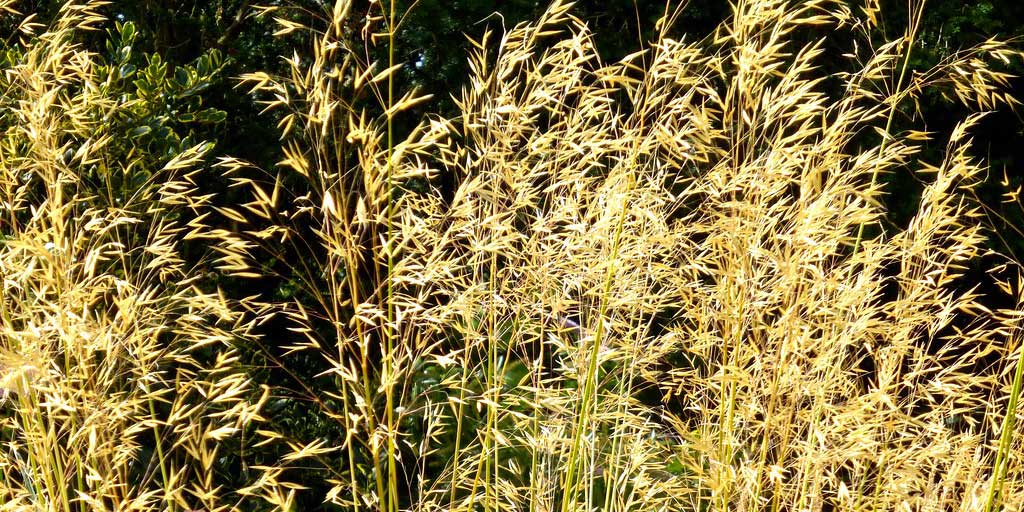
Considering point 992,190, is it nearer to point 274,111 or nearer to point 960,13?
point 960,13

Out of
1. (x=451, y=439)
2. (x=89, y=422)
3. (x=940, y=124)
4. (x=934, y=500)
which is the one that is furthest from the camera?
(x=940, y=124)

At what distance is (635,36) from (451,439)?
1745mm

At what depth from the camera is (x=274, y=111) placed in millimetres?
3635

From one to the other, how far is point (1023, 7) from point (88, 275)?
4164 millimetres

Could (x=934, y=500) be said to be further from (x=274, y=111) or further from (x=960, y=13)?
(x=960, y=13)

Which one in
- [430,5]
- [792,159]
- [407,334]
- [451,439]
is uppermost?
[792,159]

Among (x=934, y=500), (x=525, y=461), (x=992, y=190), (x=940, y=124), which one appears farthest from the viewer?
(x=940, y=124)

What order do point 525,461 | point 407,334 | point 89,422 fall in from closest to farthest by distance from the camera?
point 89,422, point 407,334, point 525,461

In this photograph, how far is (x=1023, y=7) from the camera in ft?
14.3

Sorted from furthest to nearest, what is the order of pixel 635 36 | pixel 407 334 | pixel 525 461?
1. pixel 635 36
2. pixel 525 461
3. pixel 407 334

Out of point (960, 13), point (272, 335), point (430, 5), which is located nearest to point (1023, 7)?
point (960, 13)

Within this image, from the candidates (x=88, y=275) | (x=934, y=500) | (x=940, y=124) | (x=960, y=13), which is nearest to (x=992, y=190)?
(x=940, y=124)

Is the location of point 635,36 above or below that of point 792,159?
below

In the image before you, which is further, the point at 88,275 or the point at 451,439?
the point at 451,439
